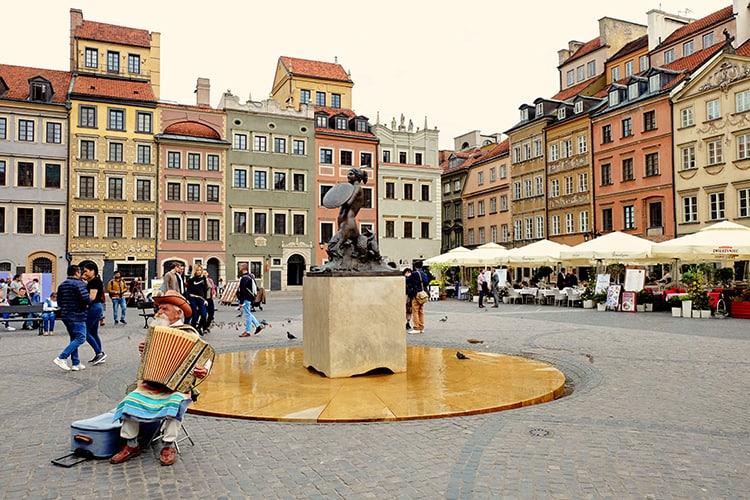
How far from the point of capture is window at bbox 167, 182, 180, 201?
4294cm

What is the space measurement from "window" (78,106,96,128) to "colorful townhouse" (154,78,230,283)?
406 cm

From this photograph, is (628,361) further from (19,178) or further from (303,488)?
(19,178)

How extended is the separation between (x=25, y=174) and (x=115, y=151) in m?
5.65

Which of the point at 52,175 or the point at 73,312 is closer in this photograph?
the point at 73,312

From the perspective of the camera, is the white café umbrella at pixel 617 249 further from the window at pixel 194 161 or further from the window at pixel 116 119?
the window at pixel 116 119

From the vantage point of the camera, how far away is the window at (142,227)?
42.0 metres

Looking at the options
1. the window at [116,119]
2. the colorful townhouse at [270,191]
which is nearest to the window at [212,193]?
the colorful townhouse at [270,191]

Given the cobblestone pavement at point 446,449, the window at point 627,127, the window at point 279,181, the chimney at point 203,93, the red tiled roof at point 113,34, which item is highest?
the red tiled roof at point 113,34

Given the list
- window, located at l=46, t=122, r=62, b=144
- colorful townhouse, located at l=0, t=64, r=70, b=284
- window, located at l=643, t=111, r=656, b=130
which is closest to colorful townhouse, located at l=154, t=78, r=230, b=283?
window, located at l=46, t=122, r=62, b=144

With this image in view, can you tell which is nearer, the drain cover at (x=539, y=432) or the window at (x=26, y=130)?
the drain cover at (x=539, y=432)

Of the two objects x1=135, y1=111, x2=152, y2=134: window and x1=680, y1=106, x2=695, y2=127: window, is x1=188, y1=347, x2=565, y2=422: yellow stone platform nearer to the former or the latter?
x1=680, y1=106, x2=695, y2=127: window

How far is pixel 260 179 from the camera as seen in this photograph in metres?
46.0

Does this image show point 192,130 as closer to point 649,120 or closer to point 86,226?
point 86,226

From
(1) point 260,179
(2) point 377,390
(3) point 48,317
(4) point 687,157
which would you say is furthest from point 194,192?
(2) point 377,390
